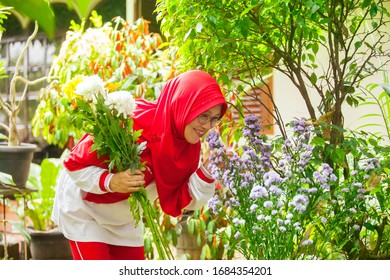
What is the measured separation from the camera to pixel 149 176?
1767 mm

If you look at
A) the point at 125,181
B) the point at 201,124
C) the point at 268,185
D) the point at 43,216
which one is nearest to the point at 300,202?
the point at 268,185

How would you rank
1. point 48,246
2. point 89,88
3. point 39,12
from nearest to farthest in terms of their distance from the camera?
point 39,12 → point 89,88 → point 48,246

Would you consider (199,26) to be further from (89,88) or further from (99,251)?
(99,251)

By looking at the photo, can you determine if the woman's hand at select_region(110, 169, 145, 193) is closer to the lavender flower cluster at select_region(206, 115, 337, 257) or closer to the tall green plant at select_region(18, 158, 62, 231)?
the lavender flower cluster at select_region(206, 115, 337, 257)

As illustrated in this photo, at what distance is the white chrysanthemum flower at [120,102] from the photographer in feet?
5.31

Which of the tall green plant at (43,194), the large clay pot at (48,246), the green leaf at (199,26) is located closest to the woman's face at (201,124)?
the green leaf at (199,26)

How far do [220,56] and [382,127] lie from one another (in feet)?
2.10

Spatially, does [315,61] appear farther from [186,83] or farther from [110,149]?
[110,149]

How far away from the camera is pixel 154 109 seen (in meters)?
1.76

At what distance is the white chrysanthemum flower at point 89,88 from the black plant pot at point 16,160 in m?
1.38

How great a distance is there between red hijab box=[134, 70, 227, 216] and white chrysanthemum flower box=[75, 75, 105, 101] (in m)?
0.16

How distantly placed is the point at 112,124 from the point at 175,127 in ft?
0.59

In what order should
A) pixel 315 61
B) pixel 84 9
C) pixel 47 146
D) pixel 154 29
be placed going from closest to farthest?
1. pixel 84 9
2. pixel 315 61
3. pixel 154 29
4. pixel 47 146
